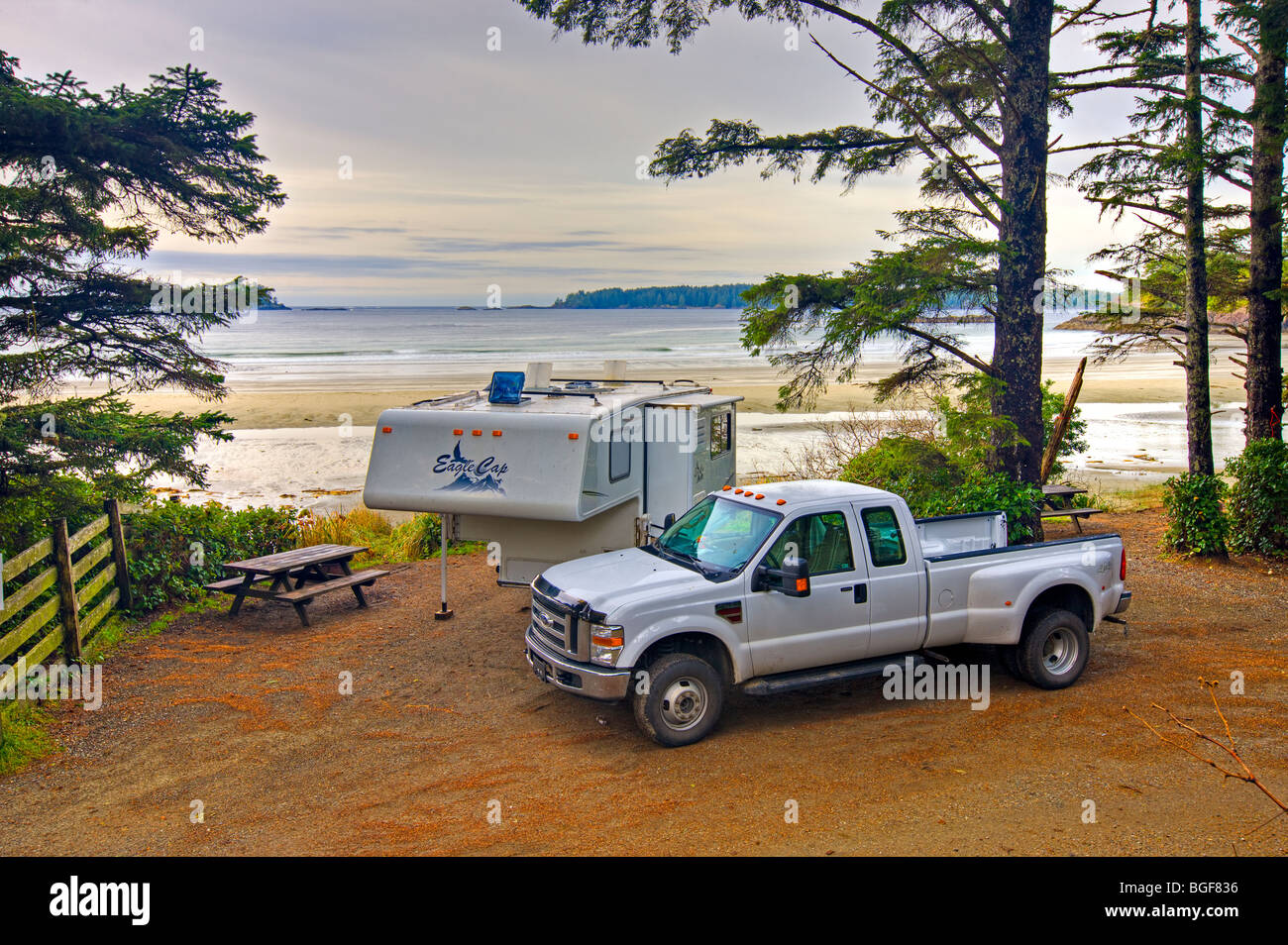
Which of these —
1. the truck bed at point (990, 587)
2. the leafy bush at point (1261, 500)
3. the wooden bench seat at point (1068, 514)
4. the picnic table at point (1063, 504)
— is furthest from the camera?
the picnic table at point (1063, 504)

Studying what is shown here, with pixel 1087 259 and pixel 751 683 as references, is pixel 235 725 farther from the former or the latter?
pixel 1087 259

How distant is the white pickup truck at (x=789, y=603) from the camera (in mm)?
7105

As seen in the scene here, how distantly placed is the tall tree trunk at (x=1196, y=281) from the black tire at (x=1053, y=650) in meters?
7.26

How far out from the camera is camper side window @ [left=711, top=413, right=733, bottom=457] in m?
11.6

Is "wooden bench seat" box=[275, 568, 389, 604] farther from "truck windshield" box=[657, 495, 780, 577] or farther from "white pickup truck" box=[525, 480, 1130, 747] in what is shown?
"truck windshield" box=[657, 495, 780, 577]

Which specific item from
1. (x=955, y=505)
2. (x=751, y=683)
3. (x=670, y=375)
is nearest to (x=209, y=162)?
(x=751, y=683)

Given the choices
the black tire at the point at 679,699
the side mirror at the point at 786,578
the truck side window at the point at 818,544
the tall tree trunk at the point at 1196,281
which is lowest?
the black tire at the point at 679,699

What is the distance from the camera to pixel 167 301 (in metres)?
11.2

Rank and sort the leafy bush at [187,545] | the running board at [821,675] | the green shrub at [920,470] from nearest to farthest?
the running board at [821,675]
the leafy bush at [187,545]
the green shrub at [920,470]

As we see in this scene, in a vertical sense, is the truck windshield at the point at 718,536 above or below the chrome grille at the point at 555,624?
above

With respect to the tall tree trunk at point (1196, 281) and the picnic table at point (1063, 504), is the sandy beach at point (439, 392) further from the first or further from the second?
the tall tree trunk at point (1196, 281)

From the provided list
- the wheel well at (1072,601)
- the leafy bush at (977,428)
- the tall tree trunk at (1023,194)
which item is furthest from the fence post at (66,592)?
the tall tree trunk at (1023,194)

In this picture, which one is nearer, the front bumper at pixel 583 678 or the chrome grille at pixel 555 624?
the front bumper at pixel 583 678
